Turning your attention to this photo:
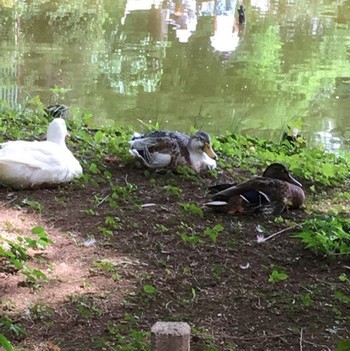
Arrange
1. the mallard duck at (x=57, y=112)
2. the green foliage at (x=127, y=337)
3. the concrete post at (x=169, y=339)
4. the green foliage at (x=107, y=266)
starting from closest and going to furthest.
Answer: the concrete post at (x=169, y=339) < the green foliage at (x=127, y=337) < the green foliage at (x=107, y=266) < the mallard duck at (x=57, y=112)

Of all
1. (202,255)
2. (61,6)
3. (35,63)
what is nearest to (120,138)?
(202,255)

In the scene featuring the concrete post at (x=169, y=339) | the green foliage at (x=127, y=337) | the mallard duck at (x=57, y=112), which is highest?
the concrete post at (x=169, y=339)

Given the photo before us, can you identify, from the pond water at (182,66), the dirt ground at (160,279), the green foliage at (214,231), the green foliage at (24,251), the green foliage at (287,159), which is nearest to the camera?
the dirt ground at (160,279)

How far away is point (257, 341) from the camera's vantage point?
3365 millimetres

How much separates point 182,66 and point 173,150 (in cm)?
902

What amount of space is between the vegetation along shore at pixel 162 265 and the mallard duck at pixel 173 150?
→ 0.09 m

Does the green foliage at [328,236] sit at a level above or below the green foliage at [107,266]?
above

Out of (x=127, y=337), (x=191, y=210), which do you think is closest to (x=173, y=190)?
(x=191, y=210)

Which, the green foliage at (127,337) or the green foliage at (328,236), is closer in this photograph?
the green foliage at (127,337)

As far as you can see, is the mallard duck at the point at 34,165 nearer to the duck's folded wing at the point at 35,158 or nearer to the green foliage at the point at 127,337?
the duck's folded wing at the point at 35,158

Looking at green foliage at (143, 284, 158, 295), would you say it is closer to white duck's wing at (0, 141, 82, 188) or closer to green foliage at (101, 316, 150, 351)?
green foliage at (101, 316, 150, 351)

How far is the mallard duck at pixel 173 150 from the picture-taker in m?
5.87

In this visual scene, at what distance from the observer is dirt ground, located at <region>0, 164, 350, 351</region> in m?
3.37

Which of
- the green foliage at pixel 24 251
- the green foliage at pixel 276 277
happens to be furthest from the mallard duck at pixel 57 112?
the green foliage at pixel 276 277
